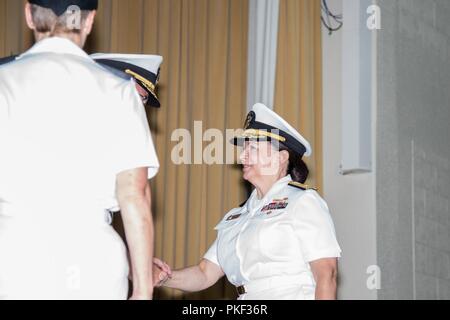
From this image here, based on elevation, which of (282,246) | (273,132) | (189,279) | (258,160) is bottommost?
(189,279)

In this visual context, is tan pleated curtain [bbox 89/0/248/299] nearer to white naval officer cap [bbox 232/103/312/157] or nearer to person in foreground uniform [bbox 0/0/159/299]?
white naval officer cap [bbox 232/103/312/157]

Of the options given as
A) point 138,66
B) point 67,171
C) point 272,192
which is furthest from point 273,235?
point 67,171

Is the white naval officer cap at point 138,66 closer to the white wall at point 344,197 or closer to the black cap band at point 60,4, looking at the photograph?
the black cap band at point 60,4

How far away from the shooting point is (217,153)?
13.1 ft

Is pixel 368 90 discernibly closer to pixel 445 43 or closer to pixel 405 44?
pixel 405 44

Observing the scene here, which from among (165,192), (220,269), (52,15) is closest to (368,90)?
(165,192)

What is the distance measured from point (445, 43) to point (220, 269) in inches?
93.1

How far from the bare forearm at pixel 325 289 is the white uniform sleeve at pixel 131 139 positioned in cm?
94

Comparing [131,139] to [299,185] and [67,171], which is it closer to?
[67,171]

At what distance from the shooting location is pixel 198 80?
405cm

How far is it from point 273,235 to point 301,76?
4.98 ft

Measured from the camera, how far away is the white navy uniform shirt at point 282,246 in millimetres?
2537

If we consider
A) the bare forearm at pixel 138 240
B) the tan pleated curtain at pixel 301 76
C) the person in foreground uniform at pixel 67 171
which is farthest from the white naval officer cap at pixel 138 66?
the tan pleated curtain at pixel 301 76

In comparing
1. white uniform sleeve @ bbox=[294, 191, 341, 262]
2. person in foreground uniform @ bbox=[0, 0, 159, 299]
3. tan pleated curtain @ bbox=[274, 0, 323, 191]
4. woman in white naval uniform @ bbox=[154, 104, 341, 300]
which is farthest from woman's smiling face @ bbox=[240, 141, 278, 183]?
person in foreground uniform @ bbox=[0, 0, 159, 299]
